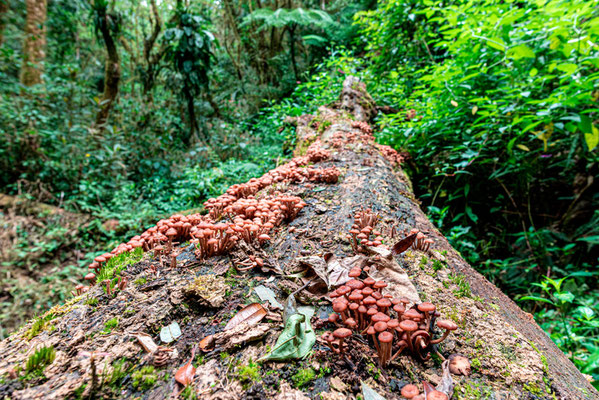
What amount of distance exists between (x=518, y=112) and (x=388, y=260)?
287 centimetres

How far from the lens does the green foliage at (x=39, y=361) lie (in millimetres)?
1029

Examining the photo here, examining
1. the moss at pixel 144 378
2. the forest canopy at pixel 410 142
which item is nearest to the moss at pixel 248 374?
the moss at pixel 144 378

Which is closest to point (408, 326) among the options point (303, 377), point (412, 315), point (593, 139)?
point (412, 315)

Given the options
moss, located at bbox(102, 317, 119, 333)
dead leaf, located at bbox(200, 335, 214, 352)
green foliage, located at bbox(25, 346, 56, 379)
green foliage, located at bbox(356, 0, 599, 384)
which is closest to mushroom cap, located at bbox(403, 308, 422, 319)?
dead leaf, located at bbox(200, 335, 214, 352)

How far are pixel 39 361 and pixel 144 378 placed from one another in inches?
16.2

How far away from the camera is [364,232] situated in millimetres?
1900

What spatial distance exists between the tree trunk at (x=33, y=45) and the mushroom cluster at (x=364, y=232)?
10.8 meters

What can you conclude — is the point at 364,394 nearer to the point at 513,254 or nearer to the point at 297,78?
the point at 513,254

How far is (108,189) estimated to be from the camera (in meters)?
6.85

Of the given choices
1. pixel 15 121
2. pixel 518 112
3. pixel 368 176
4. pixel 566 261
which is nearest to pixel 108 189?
pixel 15 121

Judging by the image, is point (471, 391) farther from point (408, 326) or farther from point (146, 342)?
point (146, 342)

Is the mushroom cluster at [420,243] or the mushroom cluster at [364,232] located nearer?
the mushroom cluster at [364,232]

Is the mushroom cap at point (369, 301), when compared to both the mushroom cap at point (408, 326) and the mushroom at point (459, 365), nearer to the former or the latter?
the mushroom cap at point (408, 326)

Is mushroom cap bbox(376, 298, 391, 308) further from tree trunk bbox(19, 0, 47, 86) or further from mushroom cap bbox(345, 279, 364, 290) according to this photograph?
tree trunk bbox(19, 0, 47, 86)
